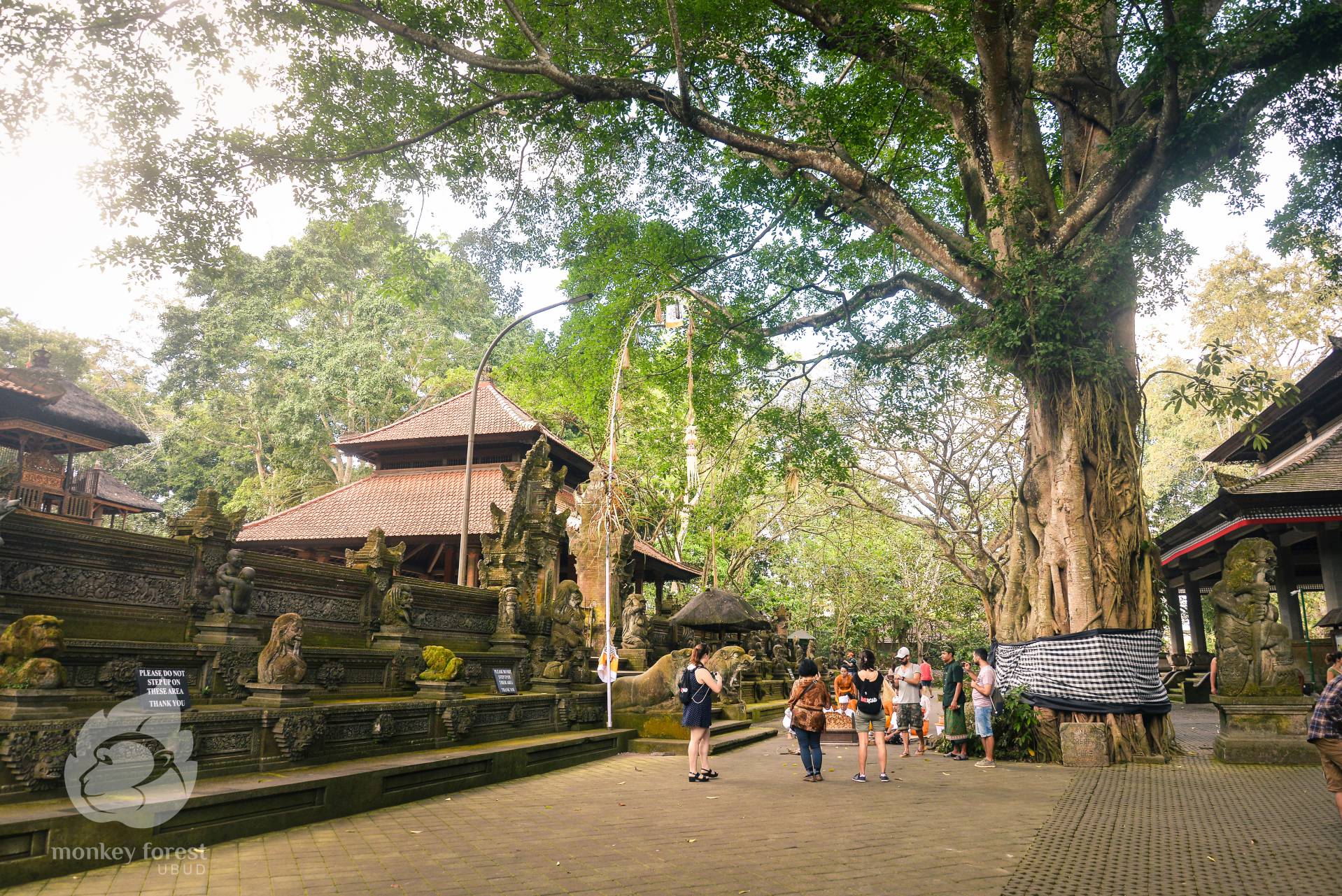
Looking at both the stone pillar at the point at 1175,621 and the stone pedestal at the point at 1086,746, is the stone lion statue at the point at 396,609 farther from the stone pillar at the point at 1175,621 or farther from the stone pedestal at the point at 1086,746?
the stone pillar at the point at 1175,621

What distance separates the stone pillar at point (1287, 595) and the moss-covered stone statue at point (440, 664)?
18910 mm

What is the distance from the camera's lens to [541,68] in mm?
11148

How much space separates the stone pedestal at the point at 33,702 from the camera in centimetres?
541

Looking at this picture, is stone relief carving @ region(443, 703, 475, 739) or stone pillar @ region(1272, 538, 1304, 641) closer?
stone relief carving @ region(443, 703, 475, 739)

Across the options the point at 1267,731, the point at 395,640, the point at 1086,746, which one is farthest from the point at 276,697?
the point at 1267,731

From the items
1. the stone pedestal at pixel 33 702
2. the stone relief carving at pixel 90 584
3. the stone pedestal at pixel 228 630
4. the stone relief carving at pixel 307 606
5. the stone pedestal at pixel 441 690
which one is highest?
the stone relief carving at pixel 90 584

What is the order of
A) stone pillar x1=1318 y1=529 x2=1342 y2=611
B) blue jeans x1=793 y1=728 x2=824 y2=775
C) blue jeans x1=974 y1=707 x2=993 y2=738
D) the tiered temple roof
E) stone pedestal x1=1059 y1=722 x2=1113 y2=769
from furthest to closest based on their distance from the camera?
the tiered temple roof → stone pillar x1=1318 y1=529 x2=1342 y2=611 → blue jeans x1=974 y1=707 x2=993 y2=738 → stone pedestal x1=1059 y1=722 x2=1113 y2=769 → blue jeans x1=793 y1=728 x2=824 y2=775

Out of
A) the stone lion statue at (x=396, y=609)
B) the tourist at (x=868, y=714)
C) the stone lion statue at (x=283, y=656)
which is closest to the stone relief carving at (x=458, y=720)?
the stone lion statue at (x=396, y=609)

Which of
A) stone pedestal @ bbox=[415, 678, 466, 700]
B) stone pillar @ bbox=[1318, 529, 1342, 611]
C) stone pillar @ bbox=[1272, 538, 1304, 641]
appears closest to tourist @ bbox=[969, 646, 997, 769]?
stone pedestal @ bbox=[415, 678, 466, 700]

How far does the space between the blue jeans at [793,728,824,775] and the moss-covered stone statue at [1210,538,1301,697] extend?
538 cm

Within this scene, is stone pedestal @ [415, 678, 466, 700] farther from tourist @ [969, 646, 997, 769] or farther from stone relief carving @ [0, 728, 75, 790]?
tourist @ [969, 646, 997, 769]

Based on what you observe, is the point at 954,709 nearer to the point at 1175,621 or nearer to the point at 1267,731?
the point at 1267,731

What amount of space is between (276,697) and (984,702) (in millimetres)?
8842

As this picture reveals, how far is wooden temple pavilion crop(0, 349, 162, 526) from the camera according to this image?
20.9 metres
